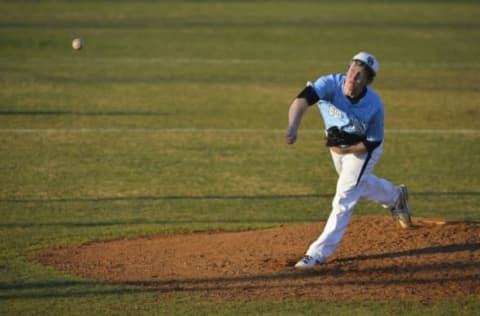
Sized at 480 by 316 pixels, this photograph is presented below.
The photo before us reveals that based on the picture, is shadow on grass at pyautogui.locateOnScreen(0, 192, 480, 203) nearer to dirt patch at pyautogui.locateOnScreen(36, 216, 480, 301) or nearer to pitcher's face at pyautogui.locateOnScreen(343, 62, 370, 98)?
dirt patch at pyautogui.locateOnScreen(36, 216, 480, 301)

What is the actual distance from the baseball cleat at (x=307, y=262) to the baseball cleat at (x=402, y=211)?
154cm

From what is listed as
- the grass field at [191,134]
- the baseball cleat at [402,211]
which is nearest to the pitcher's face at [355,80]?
the baseball cleat at [402,211]

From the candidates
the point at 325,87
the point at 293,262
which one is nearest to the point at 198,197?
the point at 293,262

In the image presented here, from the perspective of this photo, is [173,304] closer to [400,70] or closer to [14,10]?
[400,70]

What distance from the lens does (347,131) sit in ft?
30.3

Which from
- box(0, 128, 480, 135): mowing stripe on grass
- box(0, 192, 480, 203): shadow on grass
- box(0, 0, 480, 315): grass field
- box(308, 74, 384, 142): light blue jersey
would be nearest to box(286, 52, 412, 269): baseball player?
box(308, 74, 384, 142): light blue jersey

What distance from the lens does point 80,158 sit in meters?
14.6

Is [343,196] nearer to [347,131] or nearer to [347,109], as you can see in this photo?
[347,131]

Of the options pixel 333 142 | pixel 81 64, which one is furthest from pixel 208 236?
pixel 81 64

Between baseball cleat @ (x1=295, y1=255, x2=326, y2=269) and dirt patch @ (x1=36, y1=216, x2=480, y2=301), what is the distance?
60 mm

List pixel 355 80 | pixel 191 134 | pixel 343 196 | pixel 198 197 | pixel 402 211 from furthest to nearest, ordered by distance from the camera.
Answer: pixel 191 134 → pixel 198 197 → pixel 402 211 → pixel 343 196 → pixel 355 80

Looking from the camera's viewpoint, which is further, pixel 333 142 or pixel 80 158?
pixel 80 158

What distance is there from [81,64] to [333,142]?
1421 cm

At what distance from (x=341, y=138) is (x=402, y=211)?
1528 mm
